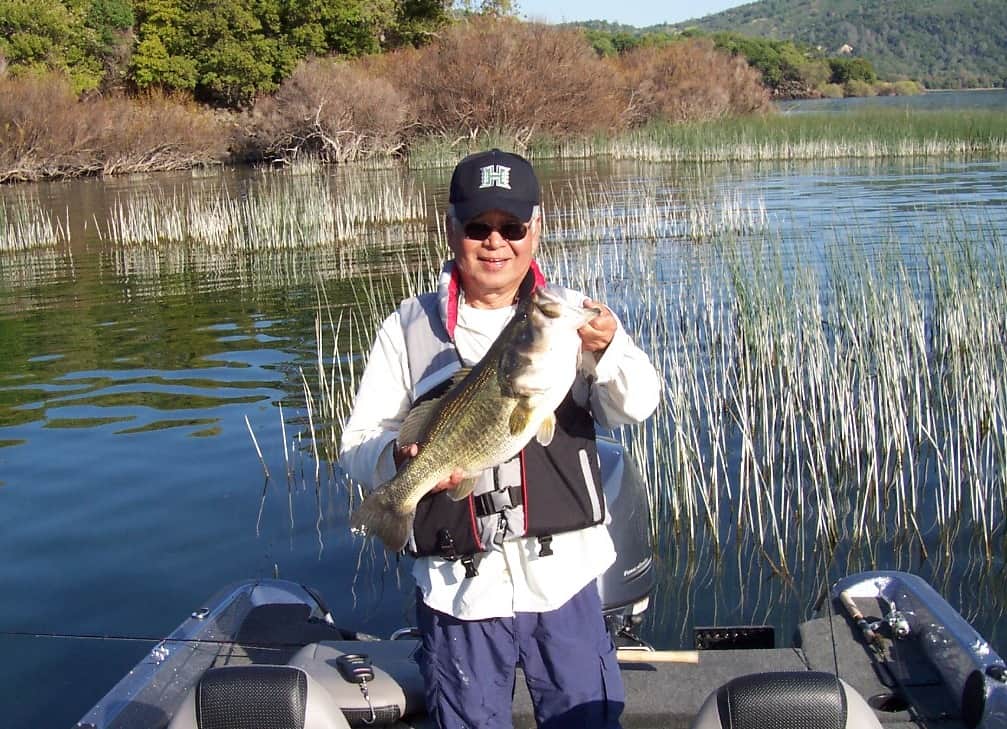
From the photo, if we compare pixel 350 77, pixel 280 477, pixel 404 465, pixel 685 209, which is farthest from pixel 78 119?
pixel 404 465

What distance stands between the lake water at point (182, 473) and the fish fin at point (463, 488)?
321 cm

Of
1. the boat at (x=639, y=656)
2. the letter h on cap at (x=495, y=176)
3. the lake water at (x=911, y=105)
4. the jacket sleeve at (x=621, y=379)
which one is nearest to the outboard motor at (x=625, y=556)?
the boat at (x=639, y=656)

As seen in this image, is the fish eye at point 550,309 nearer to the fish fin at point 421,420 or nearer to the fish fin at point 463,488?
the fish fin at point 421,420

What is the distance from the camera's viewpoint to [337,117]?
4050cm

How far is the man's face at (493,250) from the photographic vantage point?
9.78ft

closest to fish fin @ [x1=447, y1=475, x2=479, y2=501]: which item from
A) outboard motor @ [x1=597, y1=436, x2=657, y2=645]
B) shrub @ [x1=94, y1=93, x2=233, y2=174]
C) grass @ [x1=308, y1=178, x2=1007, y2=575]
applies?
outboard motor @ [x1=597, y1=436, x2=657, y2=645]

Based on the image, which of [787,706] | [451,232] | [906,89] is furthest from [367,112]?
[906,89]

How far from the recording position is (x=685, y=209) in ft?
62.3

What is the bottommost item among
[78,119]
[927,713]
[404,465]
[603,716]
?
[927,713]

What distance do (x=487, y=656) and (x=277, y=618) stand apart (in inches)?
77.1

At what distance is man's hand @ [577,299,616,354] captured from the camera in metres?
2.67

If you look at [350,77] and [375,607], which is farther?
[350,77]

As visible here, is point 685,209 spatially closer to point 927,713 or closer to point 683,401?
point 683,401

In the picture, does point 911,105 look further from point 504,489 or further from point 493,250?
point 504,489
